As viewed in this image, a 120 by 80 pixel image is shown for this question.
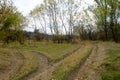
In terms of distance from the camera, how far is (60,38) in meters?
91.2

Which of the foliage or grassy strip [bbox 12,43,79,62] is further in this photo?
grassy strip [bbox 12,43,79,62]

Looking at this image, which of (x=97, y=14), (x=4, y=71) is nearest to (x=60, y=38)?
(x=97, y=14)

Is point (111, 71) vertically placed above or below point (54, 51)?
below

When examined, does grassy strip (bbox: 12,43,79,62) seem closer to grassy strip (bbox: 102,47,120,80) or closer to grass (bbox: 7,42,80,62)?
grass (bbox: 7,42,80,62)

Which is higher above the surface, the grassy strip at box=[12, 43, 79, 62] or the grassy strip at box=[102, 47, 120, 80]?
the grassy strip at box=[12, 43, 79, 62]

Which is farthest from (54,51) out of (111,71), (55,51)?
(111,71)

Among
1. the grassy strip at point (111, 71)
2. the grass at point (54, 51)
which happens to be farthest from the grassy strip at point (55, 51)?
the grassy strip at point (111, 71)

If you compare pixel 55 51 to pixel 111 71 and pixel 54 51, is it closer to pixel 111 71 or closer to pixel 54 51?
pixel 54 51

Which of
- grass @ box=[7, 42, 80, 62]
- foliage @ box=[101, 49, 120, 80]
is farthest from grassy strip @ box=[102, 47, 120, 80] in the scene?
grass @ box=[7, 42, 80, 62]

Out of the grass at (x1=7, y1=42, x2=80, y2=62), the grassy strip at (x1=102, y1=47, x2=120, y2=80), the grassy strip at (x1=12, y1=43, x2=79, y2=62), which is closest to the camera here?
the grassy strip at (x1=102, y1=47, x2=120, y2=80)

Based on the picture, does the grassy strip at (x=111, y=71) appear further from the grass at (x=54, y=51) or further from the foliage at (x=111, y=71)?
the grass at (x=54, y=51)

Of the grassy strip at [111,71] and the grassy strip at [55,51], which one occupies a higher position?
the grassy strip at [55,51]

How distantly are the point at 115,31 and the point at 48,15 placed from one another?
76.2 ft

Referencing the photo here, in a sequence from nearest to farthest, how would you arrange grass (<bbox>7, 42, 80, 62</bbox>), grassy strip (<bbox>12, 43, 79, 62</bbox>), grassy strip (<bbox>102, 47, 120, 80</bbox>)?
grassy strip (<bbox>102, 47, 120, 80</bbox>) → grass (<bbox>7, 42, 80, 62</bbox>) → grassy strip (<bbox>12, 43, 79, 62</bbox>)
